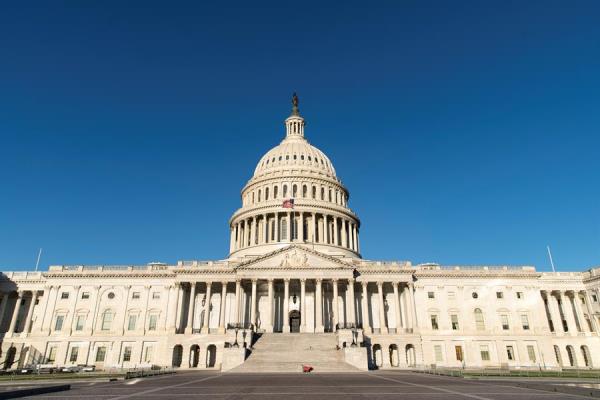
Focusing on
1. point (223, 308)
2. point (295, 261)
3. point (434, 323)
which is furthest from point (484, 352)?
point (223, 308)

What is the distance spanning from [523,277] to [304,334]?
40.8 metres

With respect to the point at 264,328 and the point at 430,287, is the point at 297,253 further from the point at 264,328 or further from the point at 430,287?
the point at 430,287

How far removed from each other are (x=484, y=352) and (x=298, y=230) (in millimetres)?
39619

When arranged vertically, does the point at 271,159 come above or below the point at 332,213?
above

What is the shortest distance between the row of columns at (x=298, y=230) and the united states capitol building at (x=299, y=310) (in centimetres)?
1447

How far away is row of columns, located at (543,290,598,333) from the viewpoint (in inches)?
2753

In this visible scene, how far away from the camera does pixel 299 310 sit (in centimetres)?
6694

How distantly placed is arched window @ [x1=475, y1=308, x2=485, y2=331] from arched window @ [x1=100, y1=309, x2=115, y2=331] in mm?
61530

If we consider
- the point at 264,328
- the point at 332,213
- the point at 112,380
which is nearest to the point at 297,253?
the point at 264,328

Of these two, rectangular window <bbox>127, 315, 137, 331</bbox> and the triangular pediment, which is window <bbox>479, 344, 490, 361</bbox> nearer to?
the triangular pediment

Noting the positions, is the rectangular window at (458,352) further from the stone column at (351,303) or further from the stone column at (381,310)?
the stone column at (351,303)

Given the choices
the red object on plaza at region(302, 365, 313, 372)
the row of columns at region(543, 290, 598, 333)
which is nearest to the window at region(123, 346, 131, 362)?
the red object on plaza at region(302, 365, 313, 372)

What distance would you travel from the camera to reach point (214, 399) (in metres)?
17.0

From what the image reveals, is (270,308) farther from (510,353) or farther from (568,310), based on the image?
(568,310)
